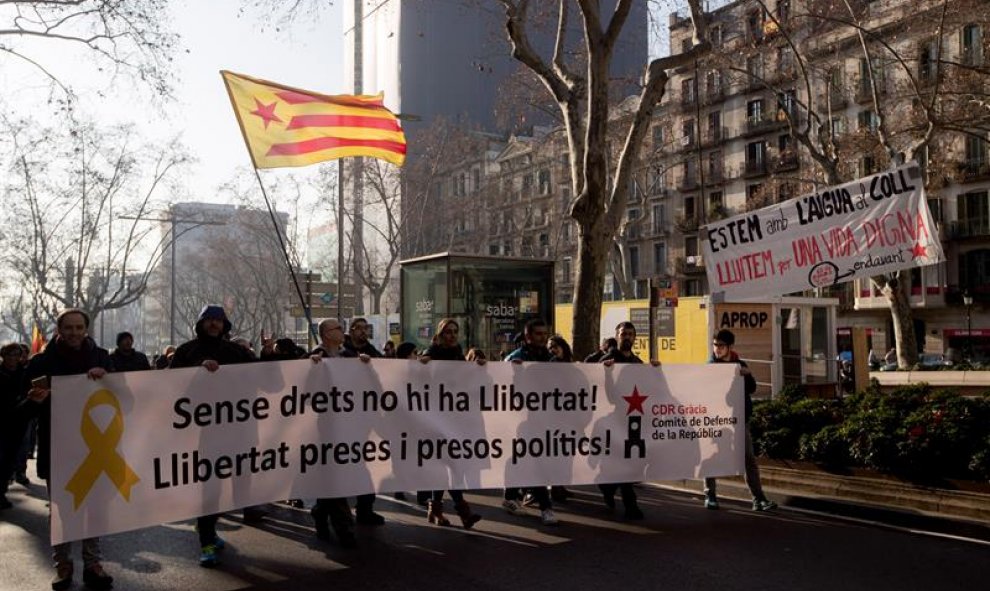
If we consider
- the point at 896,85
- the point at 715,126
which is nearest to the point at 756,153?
the point at 715,126

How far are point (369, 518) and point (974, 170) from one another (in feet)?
140

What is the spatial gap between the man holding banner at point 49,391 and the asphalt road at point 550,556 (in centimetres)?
17

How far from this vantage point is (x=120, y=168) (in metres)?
41.8

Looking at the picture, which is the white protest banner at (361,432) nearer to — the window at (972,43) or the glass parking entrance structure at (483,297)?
the glass parking entrance structure at (483,297)

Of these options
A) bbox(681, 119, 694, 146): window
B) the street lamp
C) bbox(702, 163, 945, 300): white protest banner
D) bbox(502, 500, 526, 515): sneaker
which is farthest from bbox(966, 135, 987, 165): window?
bbox(502, 500, 526, 515): sneaker

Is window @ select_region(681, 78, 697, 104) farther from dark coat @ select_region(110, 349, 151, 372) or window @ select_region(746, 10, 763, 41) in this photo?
dark coat @ select_region(110, 349, 151, 372)

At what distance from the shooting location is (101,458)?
5879 mm

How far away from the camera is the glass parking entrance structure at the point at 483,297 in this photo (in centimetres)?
1580

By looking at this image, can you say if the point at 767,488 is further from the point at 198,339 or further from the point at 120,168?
the point at 120,168

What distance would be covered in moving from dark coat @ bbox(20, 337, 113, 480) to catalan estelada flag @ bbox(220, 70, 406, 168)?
449 cm

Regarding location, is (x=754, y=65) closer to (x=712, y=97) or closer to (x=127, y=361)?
(x=712, y=97)

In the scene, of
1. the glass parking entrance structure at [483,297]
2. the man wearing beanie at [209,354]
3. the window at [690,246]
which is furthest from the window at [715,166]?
the man wearing beanie at [209,354]

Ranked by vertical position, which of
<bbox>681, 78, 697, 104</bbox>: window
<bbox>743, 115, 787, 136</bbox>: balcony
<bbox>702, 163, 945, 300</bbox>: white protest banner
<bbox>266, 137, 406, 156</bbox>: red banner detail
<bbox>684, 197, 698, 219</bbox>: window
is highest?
<bbox>681, 78, 697, 104</bbox>: window

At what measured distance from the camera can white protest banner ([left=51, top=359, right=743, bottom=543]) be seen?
5.93m
